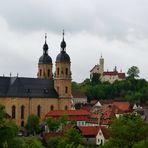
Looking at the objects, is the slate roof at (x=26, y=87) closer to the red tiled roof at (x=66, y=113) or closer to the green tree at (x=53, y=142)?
the red tiled roof at (x=66, y=113)

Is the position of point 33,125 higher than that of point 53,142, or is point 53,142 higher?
point 33,125

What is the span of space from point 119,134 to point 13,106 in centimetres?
4336

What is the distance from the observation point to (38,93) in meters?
99.8

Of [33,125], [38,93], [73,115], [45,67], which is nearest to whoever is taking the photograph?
[33,125]

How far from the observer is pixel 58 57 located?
10275 centimetres

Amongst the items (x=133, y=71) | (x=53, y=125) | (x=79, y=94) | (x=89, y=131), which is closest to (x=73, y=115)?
(x=53, y=125)

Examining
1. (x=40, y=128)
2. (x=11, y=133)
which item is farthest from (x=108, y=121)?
(x=11, y=133)

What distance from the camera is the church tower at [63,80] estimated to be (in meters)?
101

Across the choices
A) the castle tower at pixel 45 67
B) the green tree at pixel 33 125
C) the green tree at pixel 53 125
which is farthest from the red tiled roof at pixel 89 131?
the castle tower at pixel 45 67

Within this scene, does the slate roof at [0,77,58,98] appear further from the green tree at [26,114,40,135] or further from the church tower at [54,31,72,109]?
the green tree at [26,114,40,135]

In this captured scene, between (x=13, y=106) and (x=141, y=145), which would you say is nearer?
(x=141, y=145)

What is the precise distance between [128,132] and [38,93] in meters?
45.7

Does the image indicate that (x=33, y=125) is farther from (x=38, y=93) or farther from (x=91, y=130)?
(x=91, y=130)

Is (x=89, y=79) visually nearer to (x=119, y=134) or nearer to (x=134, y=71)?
(x=134, y=71)
